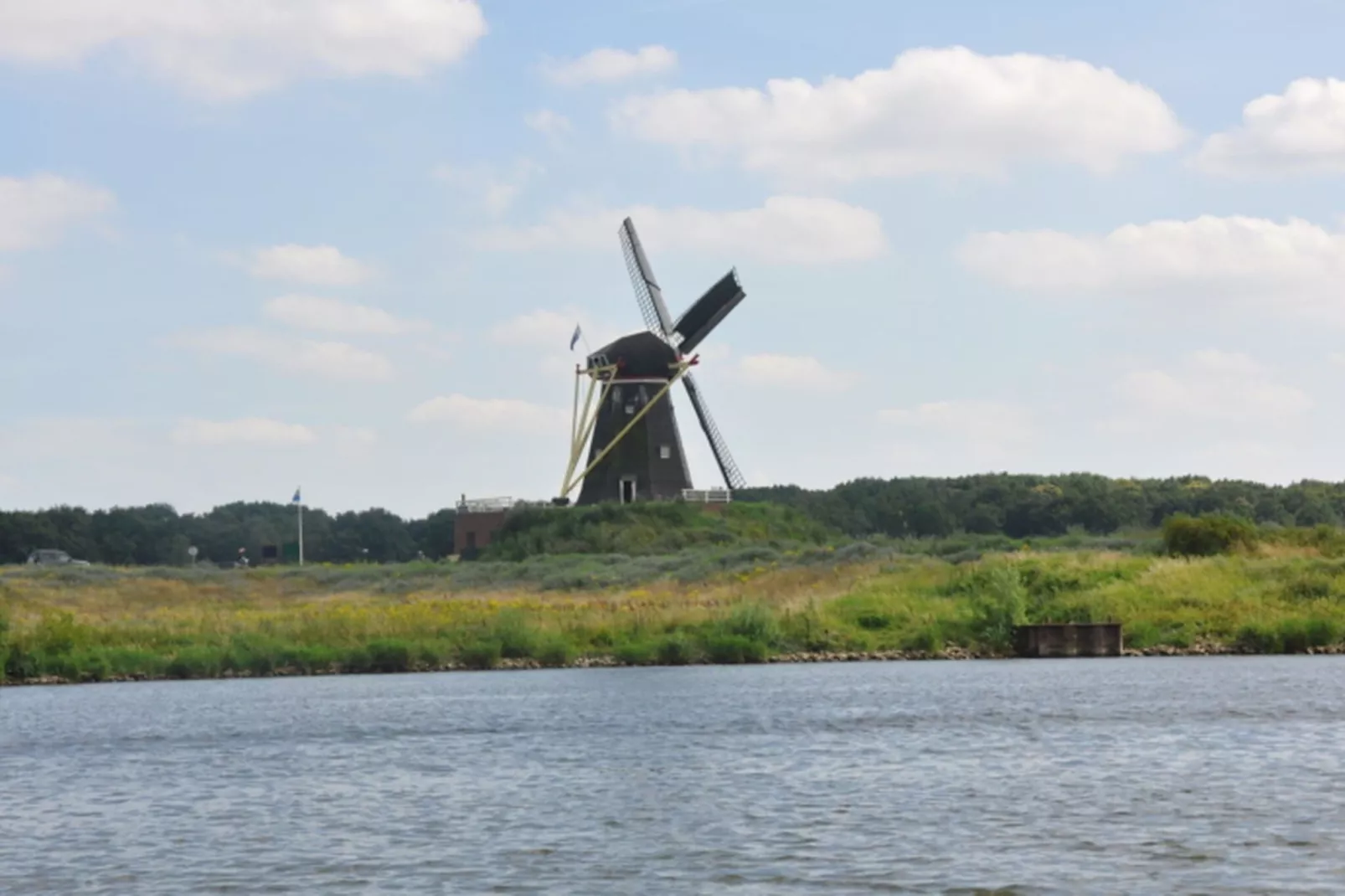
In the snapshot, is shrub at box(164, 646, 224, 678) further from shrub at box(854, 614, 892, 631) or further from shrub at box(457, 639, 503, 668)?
shrub at box(854, 614, 892, 631)

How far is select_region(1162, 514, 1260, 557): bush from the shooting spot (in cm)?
6981

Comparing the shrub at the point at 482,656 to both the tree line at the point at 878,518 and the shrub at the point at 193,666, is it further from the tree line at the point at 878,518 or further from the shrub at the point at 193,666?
the tree line at the point at 878,518

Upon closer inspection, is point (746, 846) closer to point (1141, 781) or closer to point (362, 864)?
point (362, 864)

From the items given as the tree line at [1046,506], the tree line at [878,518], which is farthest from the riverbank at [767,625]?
the tree line at [1046,506]

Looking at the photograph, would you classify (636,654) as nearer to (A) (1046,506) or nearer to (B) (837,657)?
(B) (837,657)

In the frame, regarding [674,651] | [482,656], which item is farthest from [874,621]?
[482,656]

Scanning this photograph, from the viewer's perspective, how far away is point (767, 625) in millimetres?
56250

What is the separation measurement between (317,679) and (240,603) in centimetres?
2365

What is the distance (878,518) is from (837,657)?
63.2 m

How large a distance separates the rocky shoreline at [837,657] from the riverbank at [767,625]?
0.07 meters

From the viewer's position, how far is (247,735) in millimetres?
37750

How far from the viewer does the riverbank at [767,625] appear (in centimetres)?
5481

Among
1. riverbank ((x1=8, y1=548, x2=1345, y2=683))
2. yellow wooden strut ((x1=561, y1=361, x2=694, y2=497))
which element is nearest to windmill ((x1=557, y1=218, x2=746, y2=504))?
yellow wooden strut ((x1=561, y1=361, x2=694, y2=497))

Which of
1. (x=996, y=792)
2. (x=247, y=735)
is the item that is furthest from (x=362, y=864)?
(x=247, y=735)
